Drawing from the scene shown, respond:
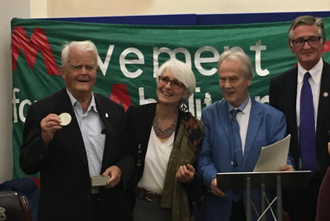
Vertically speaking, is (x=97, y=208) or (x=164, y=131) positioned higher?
(x=164, y=131)

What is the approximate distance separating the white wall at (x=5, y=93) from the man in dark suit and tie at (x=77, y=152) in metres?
2.60

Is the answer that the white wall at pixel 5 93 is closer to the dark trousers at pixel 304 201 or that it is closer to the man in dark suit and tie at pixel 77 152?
the man in dark suit and tie at pixel 77 152

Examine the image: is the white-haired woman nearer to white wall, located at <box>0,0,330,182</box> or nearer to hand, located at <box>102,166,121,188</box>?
hand, located at <box>102,166,121,188</box>

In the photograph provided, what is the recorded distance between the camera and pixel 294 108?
3.19 m

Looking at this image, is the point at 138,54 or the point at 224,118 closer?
the point at 224,118

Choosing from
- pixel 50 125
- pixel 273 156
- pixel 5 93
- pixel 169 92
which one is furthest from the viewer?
pixel 5 93

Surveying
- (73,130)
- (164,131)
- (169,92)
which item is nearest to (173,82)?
(169,92)

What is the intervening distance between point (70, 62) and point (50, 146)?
19.7 inches

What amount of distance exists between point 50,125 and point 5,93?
2.97 m

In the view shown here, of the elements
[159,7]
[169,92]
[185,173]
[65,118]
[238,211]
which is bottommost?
[238,211]

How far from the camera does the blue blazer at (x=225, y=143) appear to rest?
301 centimetres

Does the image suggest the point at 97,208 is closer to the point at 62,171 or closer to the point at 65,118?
the point at 62,171

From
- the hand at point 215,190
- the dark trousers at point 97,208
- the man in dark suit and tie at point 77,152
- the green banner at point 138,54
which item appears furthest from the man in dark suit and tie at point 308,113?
the green banner at point 138,54

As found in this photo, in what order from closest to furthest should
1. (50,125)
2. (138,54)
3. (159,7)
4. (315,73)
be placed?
(50,125) < (315,73) < (138,54) < (159,7)
